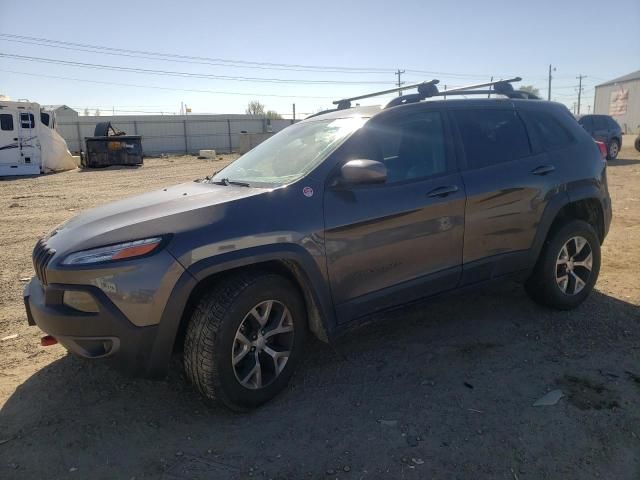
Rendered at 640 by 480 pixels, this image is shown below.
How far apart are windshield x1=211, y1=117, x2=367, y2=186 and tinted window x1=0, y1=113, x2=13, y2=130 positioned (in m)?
19.2

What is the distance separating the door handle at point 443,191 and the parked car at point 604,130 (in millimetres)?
17181

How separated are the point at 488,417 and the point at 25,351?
11.1ft

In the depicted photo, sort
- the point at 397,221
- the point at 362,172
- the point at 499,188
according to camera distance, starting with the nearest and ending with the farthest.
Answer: the point at 362,172 → the point at 397,221 → the point at 499,188

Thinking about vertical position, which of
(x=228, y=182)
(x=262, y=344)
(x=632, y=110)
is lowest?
(x=262, y=344)

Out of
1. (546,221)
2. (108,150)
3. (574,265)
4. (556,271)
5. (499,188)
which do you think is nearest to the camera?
(499,188)

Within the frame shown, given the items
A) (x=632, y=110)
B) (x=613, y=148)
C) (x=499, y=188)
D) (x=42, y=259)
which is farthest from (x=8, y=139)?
(x=632, y=110)

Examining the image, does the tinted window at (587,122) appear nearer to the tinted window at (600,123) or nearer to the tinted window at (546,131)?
the tinted window at (600,123)

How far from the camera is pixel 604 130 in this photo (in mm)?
18359

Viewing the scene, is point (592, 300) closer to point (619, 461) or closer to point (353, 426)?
point (619, 461)

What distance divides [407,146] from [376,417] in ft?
6.11

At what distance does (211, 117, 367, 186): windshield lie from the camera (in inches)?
130

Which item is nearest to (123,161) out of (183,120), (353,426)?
(183,120)

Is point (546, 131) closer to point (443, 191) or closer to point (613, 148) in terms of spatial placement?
point (443, 191)

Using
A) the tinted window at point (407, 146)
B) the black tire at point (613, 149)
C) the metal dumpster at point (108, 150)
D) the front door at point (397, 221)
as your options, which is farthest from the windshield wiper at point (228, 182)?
the metal dumpster at point (108, 150)
